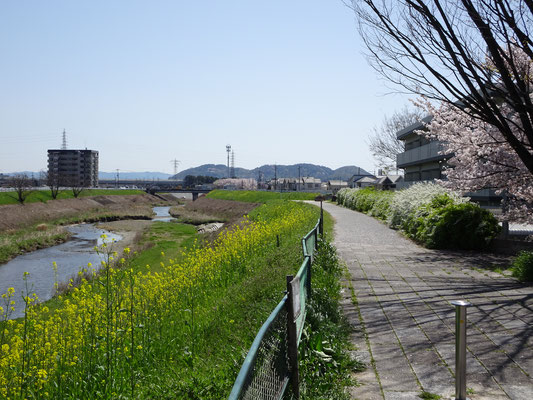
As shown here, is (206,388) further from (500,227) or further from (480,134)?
(500,227)

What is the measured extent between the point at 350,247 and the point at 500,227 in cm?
401

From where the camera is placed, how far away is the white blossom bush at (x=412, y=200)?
16472 mm

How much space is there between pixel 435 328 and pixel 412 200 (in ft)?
41.8

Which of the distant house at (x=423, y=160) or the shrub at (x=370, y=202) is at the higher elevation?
the distant house at (x=423, y=160)

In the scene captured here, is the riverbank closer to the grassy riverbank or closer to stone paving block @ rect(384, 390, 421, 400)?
the grassy riverbank

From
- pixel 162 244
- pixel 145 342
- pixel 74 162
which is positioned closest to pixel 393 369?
pixel 145 342

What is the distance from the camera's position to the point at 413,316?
21.7 feet

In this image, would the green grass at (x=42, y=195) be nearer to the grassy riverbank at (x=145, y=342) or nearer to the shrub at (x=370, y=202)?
the shrub at (x=370, y=202)

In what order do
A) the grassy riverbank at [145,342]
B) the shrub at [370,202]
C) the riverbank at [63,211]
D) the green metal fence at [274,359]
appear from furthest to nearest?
1. the riverbank at [63,211]
2. the shrub at [370,202]
3. the grassy riverbank at [145,342]
4. the green metal fence at [274,359]

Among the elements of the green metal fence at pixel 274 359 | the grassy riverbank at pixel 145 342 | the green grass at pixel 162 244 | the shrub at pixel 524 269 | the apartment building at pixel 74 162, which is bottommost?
the green grass at pixel 162 244

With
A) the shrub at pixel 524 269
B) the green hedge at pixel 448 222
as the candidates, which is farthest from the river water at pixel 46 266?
the shrub at pixel 524 269

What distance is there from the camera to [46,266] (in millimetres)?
26281

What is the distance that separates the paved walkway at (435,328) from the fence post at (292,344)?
61 centimetres

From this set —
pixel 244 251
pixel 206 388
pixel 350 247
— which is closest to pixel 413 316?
pixel 206 388
